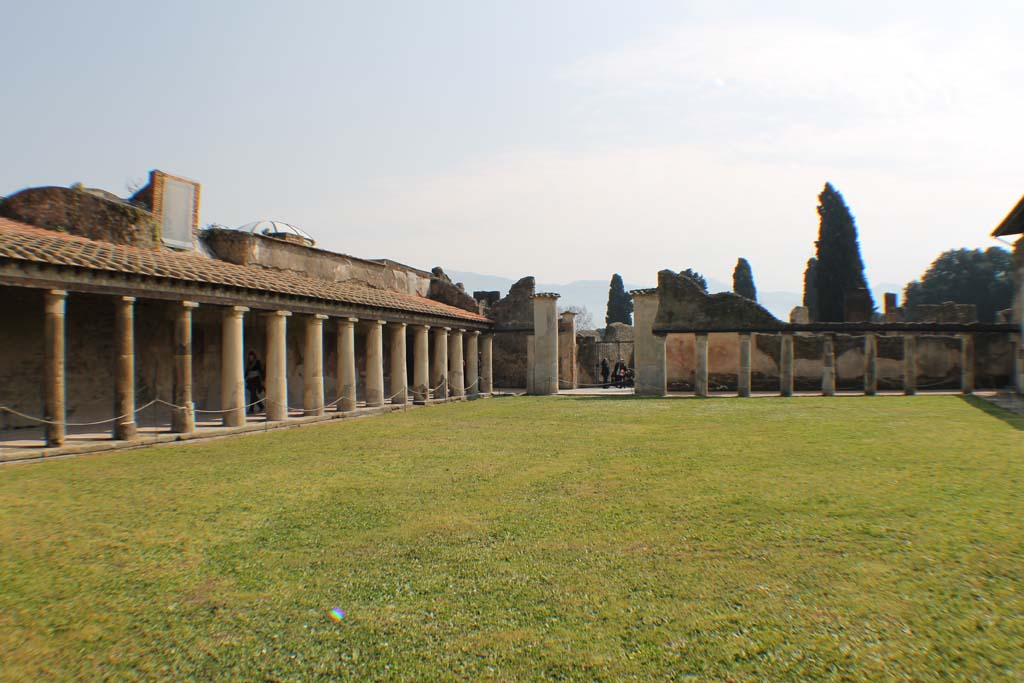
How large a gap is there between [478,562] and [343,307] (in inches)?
496

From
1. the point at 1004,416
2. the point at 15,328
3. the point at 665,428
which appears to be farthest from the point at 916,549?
the point at 15,328

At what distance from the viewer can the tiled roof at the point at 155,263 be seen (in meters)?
9.92

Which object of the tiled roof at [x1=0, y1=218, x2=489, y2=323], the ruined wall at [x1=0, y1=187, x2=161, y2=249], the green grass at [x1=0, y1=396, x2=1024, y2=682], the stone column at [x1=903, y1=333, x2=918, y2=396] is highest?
the ruined wall at [x1=0, y1=187, x2=161, y2=249]

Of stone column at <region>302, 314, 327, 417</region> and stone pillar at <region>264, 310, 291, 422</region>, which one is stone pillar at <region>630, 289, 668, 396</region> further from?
stone pillar at <region>264, 310, 291, 422</region>

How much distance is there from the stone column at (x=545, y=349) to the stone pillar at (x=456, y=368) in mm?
2645

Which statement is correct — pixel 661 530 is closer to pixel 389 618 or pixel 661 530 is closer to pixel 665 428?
pixel 389 618

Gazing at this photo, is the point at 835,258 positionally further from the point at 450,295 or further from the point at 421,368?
the point at 421,368

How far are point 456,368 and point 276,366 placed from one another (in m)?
8.75

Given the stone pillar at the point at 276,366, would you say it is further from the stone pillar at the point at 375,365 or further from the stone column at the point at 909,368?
the stone column at the point at 909,368

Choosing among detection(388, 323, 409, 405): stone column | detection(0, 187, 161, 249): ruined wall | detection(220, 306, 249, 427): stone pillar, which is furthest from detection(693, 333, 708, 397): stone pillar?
detection(0, 187, 161, 249): ruined wall

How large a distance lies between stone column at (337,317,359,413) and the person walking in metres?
2.35

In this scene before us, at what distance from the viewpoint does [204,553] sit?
16.8ft

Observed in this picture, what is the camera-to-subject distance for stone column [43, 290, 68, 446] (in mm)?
9953

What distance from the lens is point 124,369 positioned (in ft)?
36.8
